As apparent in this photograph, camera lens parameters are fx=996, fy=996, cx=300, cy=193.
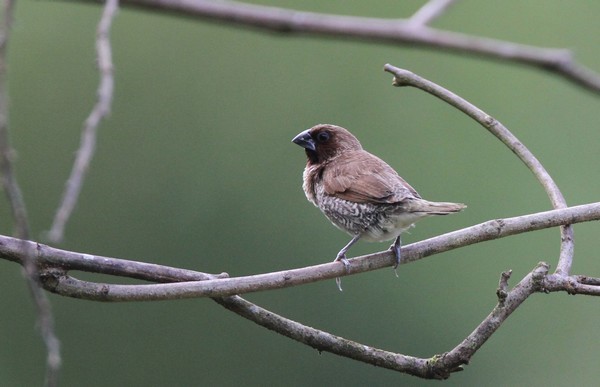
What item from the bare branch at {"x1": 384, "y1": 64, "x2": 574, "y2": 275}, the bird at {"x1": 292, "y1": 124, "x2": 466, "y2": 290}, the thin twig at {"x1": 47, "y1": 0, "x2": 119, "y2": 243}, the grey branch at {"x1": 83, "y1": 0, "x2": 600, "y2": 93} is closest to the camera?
the thin twig at {"x1": 47, "y1": 0, "x2": 119, "y2": 243}

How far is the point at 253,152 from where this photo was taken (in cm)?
914

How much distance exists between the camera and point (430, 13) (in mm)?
2721

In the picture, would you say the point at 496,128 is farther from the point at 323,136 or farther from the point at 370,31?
the point at 370,31

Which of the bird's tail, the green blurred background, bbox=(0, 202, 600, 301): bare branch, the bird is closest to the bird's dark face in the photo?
the bird

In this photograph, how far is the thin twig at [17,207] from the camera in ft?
6.31

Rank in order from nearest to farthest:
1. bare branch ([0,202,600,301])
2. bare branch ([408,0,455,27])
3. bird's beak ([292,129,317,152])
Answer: bare branch ([408,0,455,27])
bare branch ([0,202,600,301])
bird's beak ([292,129,317,152])

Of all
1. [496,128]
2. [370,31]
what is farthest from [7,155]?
[496,128]

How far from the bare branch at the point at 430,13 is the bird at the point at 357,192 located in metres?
1.14

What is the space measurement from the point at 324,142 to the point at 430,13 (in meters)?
2.64

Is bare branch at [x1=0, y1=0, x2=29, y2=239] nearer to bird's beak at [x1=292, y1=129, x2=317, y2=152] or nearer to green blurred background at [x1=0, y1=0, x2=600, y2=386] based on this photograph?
bird's beak at [x1=292, y1=129, x2=317, y2=152]

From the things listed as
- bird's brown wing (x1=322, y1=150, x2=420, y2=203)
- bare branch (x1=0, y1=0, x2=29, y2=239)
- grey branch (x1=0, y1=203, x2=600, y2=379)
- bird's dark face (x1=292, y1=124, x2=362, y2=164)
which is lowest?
grey branch (x1=0, y1=203, x2=600, y2=379)

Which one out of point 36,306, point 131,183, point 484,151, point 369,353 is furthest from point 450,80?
point 36,306

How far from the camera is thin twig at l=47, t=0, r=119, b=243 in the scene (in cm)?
187

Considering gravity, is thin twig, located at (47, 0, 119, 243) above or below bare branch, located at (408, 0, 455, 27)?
below
